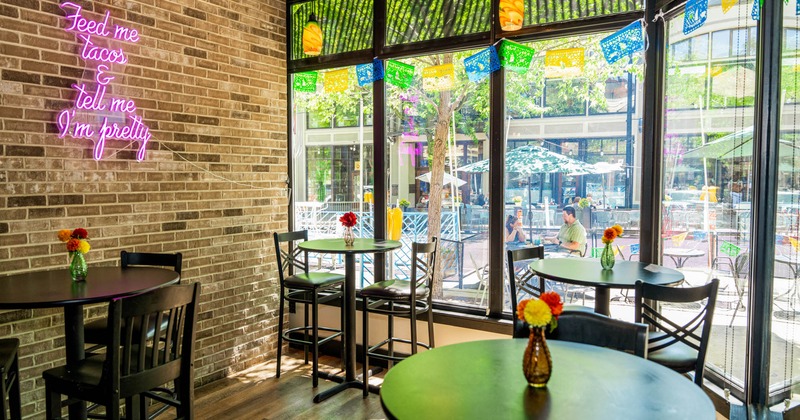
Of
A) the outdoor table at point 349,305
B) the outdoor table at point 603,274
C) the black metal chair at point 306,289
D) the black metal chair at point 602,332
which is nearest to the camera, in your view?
the black metal chair at point 602,332

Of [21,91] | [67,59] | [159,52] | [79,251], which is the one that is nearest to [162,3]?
[159,52]

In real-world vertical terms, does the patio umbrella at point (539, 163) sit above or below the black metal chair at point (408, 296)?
above

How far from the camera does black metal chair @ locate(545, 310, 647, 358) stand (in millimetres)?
1960

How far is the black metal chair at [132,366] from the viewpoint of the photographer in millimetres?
2217

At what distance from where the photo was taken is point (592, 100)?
3.93 metres

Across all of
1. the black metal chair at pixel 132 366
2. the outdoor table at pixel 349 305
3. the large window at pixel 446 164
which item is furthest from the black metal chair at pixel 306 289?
the black metal chair at pixel 132 366

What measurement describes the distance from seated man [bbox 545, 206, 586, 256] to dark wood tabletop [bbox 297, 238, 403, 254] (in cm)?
126

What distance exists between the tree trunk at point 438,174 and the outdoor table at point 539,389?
2638mm

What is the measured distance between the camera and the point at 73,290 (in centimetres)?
262

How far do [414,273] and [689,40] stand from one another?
240 cm

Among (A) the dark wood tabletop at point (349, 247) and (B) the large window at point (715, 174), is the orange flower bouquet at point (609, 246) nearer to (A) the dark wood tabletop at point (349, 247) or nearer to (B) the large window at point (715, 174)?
(B) the large window at point (715, 174)

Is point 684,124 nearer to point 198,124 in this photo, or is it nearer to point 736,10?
point 736,10

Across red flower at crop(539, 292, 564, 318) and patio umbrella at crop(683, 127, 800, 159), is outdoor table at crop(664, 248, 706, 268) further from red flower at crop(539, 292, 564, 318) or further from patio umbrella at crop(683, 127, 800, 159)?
red flower at crop(539, 292, 564, 318)

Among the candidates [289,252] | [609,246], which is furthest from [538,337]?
[289,252]
